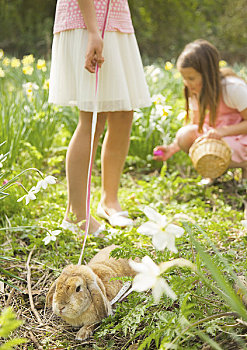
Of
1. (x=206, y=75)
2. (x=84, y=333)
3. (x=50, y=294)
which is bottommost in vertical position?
(x=84, y=333)

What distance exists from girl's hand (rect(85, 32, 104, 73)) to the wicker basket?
96 cm

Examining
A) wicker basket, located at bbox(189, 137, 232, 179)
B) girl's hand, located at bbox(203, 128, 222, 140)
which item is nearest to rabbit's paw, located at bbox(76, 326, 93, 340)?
wicker basket, located at bbox(189, 137, 232, 179)

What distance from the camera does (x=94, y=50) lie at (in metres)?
1.73

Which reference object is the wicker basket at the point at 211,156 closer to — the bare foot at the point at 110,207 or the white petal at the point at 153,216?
the bare foot at the point at 110,207

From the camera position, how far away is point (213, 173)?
8.17ft

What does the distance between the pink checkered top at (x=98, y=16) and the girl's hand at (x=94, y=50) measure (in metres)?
0.14

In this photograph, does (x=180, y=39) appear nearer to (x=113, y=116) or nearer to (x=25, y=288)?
(x=113, y=116)

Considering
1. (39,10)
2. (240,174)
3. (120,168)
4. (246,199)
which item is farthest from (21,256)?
(39,10)

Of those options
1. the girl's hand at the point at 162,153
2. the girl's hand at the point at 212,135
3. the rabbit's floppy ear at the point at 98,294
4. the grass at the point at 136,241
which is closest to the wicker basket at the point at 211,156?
the girl's hand at the point at 212,135

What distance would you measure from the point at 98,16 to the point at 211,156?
3.35ft

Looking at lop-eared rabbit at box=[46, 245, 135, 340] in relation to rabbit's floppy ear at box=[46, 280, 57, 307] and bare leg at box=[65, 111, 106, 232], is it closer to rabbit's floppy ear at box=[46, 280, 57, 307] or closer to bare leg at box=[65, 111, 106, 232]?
rabbit's floppy ear at box=[46, 280, 57, 307]

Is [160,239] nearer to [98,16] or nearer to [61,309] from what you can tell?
[61,309]

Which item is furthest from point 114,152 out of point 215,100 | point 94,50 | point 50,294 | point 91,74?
point 50,294

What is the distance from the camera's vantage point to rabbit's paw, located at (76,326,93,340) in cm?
129
